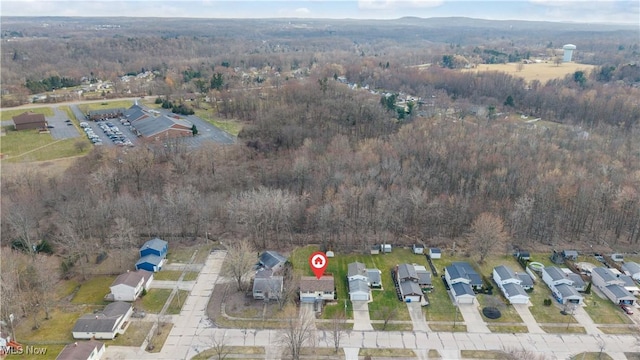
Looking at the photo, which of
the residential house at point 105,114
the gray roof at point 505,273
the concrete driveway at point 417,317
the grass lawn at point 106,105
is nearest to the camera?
the concrete driveway at point 417,317

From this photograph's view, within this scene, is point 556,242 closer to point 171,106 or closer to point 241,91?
point 241,91

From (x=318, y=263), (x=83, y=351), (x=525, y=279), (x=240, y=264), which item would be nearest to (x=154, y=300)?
(x=83, y=351)

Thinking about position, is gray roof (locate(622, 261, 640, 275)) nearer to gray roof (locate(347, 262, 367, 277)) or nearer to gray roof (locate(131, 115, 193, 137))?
gray roof (locate(347, 262, 367, 277))

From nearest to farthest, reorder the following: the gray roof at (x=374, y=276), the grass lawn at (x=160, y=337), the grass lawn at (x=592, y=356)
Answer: the grass lawn at (x=592, y=356) < the grass lawn at (x=160, y=337) < the gray roof at (x=374, y=276)

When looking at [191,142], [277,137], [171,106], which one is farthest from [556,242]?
[171,106]

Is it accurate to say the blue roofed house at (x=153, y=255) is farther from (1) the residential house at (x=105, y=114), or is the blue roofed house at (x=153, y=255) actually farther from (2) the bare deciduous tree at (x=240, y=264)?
(1) the residential house at (x=105, y=114)

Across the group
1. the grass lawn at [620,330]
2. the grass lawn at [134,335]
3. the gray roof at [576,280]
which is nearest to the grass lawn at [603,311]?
the grass lawn at [620,330]
